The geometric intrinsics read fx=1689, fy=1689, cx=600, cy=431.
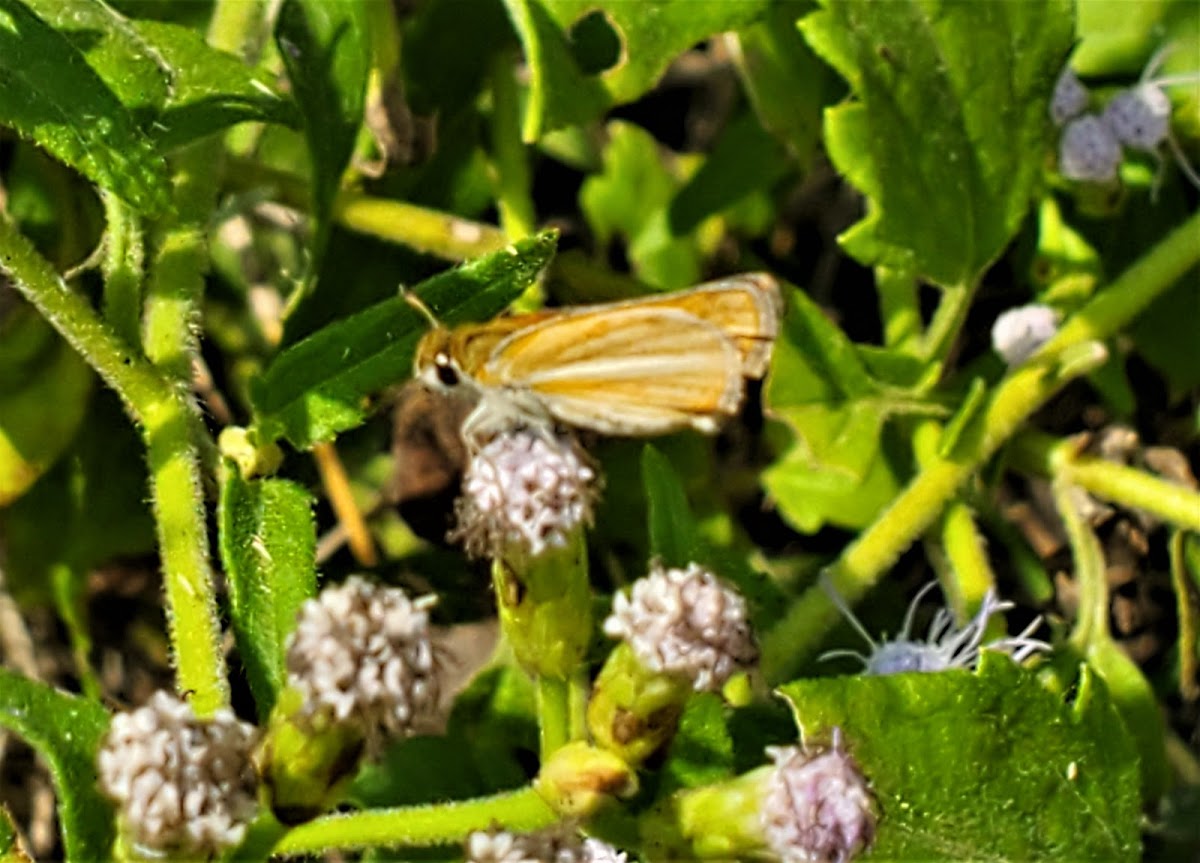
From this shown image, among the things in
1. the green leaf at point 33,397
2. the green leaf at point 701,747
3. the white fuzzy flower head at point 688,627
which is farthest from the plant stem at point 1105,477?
the green leaf at point 33,397

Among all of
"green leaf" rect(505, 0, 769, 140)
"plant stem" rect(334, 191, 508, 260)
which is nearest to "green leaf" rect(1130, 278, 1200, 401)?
"green leaf" rect(505, 0, 769, 140)

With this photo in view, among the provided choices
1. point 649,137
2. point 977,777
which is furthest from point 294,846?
point 649,137

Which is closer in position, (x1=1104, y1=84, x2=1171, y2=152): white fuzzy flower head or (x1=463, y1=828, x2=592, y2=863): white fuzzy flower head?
(x1=463, y1=828, x2=592, y2=863): white fuzzy flower head

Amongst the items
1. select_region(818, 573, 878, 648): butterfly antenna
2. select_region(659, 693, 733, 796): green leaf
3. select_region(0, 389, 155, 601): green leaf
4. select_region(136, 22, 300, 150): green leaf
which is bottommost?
select_region(818, 573, 878, 648): butterfly antenna

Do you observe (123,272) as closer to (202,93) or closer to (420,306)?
(202,93)

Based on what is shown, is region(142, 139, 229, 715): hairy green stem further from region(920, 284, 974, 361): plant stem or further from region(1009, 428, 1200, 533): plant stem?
region(1009, 428, 1200, 533): plant stem

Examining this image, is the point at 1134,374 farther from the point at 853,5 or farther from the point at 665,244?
the point at 853,5
